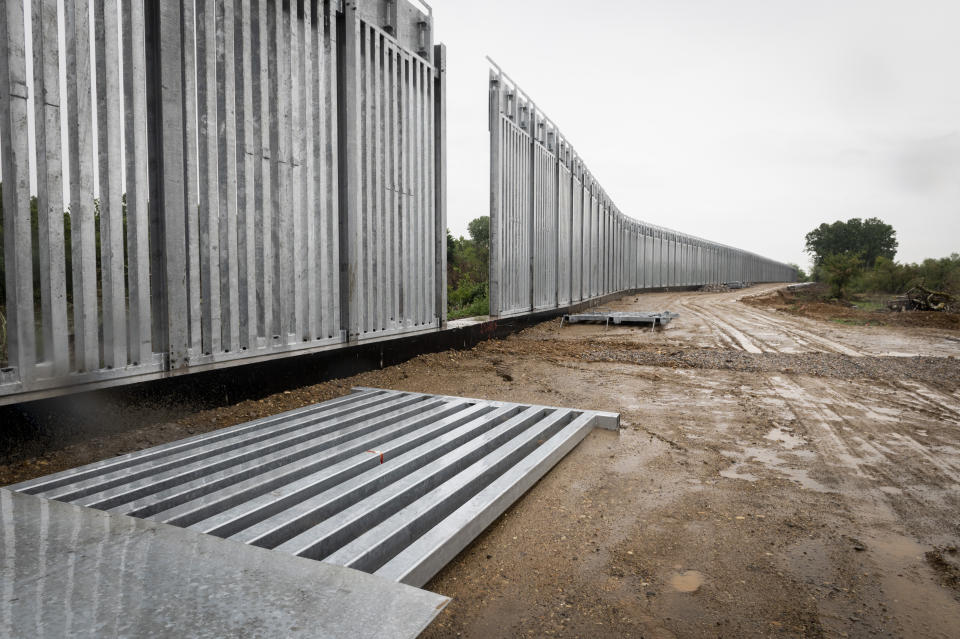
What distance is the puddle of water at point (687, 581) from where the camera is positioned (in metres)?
1.86

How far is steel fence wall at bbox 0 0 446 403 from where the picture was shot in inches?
117

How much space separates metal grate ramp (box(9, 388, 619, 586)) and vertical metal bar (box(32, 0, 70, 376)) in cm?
87

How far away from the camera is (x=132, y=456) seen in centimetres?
279

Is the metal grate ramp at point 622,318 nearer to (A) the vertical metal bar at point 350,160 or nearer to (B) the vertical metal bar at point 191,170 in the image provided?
(A) the vertical metal bar at point 350,160

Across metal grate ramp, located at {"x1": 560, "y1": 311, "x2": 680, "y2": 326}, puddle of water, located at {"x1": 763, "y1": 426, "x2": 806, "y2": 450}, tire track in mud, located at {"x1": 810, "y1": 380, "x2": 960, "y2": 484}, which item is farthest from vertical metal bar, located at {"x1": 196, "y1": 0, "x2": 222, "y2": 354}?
metal grate ramp, located at {"x1": 560, "y1": 311, "x2": 680, "y2": 326}

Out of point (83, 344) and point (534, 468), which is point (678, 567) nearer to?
point (534, 468)

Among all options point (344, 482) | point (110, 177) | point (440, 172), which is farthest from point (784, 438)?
point (440, 172)

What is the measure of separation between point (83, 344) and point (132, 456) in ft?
2.74

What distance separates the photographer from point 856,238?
285ft

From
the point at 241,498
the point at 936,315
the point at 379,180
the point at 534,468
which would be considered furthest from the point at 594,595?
the point at 936,315

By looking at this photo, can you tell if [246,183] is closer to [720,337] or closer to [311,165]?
[311,165]

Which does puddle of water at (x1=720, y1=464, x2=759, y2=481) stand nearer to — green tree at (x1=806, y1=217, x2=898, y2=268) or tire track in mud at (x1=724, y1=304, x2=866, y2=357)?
tire track in mud at (x1=724, y1=304, x2=866, y2=357)

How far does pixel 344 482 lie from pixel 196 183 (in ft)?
8.42

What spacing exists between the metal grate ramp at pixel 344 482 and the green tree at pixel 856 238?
306 feet
